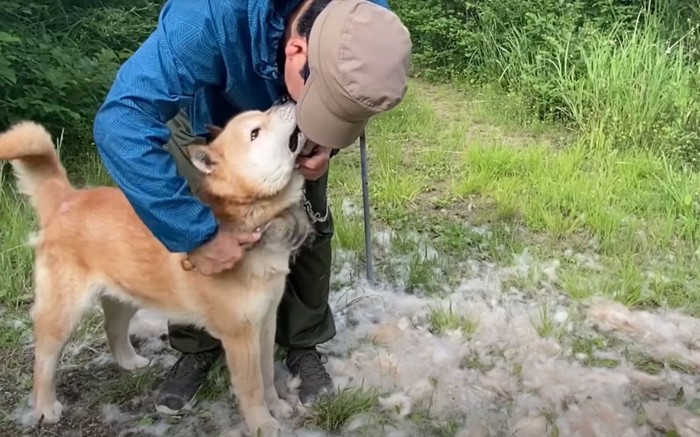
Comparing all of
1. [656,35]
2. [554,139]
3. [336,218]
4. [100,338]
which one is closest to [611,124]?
[554,139]

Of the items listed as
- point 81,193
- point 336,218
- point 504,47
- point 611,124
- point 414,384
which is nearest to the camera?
point 81,193

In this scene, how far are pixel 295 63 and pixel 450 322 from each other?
1.59 m

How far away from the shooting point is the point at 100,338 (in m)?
3.42

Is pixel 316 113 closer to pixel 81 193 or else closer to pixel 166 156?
pixel 166 156

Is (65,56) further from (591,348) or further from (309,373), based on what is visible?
(591,348)

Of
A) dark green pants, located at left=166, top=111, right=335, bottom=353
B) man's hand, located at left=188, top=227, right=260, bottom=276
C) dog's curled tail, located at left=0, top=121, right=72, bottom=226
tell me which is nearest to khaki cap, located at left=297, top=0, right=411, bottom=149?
man's hand, located at left=188, top=227, right=260, bottom=276

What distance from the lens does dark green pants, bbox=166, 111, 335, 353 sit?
9.81 ft

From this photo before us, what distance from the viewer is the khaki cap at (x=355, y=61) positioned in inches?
80.7

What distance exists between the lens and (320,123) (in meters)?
2.20

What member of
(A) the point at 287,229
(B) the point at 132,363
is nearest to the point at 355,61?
(A) the point at 287,229

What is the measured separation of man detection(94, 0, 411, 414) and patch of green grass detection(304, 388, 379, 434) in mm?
732

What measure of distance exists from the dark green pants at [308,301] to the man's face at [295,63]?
60 cm

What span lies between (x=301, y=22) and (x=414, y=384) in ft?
4.79

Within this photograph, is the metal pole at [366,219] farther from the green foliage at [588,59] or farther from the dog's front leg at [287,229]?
the green foliage at [588,59]
